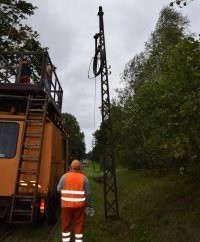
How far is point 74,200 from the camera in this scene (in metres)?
8.93

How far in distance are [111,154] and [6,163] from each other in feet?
16.6

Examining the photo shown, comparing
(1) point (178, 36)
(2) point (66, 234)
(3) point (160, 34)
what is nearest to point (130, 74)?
(3) point (160, 34)

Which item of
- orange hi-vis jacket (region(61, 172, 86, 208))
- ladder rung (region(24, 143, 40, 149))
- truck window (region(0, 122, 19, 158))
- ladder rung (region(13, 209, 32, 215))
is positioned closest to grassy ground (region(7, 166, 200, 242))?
ladder rung (region(13, 209, 32, 215))

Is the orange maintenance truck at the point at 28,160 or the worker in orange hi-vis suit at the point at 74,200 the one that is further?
the orange maintenance truck at the point at 28,160

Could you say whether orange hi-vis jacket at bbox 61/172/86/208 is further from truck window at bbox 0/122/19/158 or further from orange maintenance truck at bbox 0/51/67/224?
truck window at bbox 0/122/19/158

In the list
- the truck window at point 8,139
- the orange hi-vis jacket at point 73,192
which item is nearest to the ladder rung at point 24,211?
the truck window at point 8,139

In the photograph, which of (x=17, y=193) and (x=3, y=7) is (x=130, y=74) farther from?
(x=17, y=193)

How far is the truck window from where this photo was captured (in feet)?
36.9

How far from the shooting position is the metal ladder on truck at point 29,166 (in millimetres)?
10523

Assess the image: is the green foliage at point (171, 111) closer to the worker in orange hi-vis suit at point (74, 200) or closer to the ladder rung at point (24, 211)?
the worker in orange hi-vis suit at point (74, 200)

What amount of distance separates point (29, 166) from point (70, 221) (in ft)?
8.30

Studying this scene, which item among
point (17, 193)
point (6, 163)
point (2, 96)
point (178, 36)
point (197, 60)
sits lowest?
point (17, 193)

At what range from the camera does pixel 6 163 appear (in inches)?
436

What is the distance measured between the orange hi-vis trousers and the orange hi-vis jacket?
13 cm
